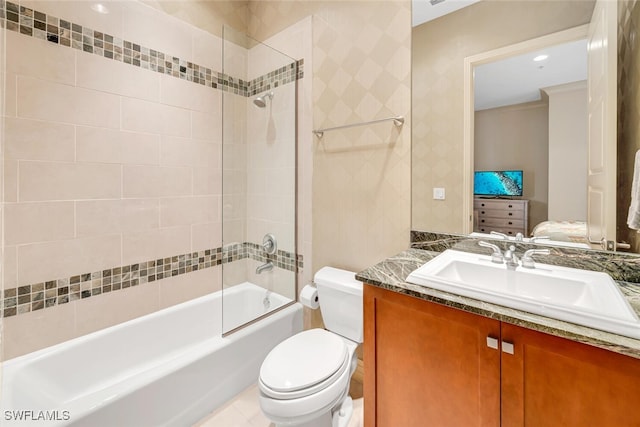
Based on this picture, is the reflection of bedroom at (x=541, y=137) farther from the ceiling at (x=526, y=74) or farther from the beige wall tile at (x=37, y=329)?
the beige wall tile at (x=37, y=329)

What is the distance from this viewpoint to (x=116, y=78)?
5.31 ft

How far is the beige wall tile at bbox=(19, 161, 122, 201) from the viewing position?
1368mm

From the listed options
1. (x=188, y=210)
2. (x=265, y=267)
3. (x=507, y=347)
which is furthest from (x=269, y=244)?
(x=507, y=347)

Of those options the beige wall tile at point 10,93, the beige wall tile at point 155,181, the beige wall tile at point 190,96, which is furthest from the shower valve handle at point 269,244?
the beige wall tile at point 10,93

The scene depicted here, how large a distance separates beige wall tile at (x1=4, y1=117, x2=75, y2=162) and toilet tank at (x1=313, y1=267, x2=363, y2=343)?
152cm

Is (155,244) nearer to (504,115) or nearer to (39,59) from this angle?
(39,59)

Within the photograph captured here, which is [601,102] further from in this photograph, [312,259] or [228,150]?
[228,150]

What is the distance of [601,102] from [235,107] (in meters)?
1.85

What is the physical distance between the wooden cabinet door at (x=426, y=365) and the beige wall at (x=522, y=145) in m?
0.71

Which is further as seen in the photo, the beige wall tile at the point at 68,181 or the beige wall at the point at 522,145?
the beige wall tile at the point at 68,181

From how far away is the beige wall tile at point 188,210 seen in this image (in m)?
1.86

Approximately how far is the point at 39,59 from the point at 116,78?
0.32 meters

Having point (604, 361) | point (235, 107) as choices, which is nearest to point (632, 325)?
point (604, 361)

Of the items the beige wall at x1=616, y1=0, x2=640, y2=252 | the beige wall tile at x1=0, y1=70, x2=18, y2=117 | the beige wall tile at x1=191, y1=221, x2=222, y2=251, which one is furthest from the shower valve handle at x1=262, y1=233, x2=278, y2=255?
the beige wall at x1=616, y1=0, x2=640, y2=252
